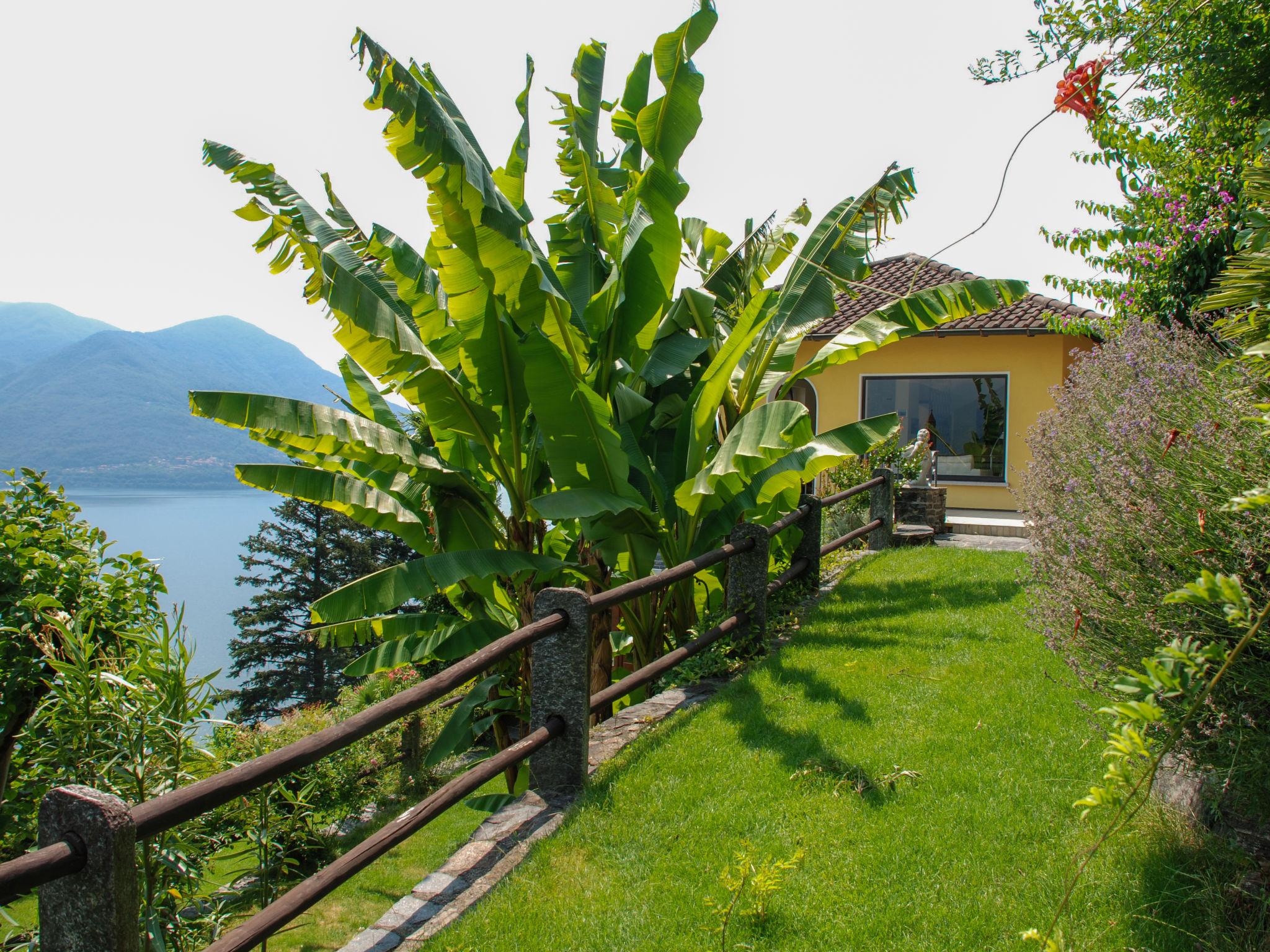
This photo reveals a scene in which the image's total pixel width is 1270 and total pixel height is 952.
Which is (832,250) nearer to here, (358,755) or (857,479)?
(857,479)

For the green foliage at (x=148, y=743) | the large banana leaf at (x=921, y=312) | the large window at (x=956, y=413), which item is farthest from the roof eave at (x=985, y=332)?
the green foliage at (x=148, y=743)

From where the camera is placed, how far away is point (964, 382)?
17.4m

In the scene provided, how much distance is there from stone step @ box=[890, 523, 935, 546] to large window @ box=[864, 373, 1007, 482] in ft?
16.8

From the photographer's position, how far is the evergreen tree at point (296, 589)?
120 ft

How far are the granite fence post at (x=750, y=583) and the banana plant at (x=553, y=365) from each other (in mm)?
434

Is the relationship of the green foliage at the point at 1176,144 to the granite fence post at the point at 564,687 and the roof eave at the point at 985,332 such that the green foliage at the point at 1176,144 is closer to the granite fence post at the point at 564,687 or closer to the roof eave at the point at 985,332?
the granite fence post at the point at 564,687

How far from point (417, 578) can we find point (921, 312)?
519 centimetres

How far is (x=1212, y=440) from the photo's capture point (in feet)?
9.65

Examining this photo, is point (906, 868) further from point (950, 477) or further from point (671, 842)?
point (950, 477)

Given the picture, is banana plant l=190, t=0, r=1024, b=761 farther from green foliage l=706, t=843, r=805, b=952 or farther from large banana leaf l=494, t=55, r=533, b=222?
green foliage l=706, t=843, r=805, b=952

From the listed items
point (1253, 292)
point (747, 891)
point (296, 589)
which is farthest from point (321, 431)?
point (296, 589)

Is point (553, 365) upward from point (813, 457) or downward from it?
upward

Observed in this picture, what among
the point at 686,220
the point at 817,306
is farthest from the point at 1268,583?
the point at 686,220

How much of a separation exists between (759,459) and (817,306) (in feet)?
8.88
